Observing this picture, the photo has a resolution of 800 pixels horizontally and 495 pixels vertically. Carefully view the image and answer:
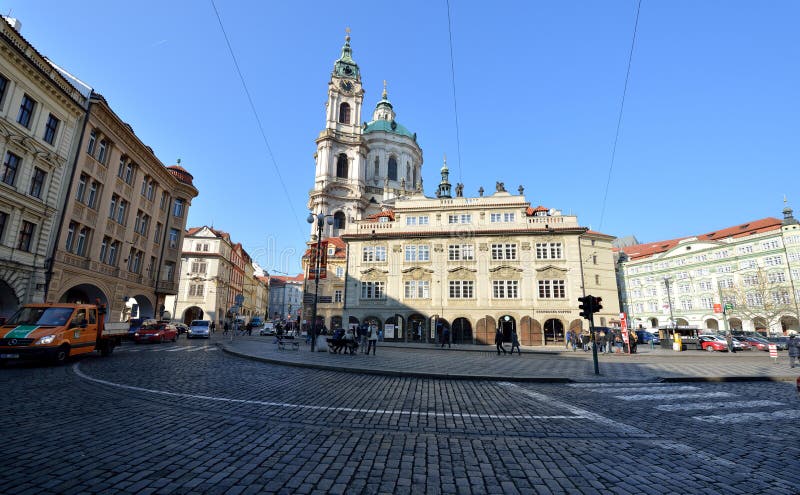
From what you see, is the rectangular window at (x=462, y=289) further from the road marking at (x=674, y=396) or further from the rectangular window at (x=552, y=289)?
the road marking at (x=674, y=396)

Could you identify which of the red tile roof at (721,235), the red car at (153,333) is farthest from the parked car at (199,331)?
the red tile roof at (721,235)

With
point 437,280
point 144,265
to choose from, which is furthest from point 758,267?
point 144,265

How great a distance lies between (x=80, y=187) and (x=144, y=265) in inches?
372

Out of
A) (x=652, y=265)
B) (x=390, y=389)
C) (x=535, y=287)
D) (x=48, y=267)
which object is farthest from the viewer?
(x=652, y=265)

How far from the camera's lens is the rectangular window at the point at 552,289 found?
34906 mm

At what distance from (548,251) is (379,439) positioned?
33929mm

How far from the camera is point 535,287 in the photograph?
3525cm

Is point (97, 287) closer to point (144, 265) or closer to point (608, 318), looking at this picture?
point (144, 265)

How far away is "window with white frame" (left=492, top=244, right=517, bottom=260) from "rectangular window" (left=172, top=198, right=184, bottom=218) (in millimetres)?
32058

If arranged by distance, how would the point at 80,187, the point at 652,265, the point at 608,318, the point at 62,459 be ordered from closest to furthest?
the point at 62,459 → the point at 80,187 → the point at 608,318 → the point at 652,265

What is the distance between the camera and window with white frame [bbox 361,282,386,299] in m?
38.1

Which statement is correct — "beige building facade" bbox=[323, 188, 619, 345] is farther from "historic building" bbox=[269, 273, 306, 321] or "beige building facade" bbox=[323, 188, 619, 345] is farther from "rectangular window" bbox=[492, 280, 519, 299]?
"historic building" bbox=[269, 273, 306, 321]

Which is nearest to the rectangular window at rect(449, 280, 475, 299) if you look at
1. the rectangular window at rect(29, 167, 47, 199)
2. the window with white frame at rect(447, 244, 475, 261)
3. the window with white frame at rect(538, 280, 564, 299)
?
the window with white frame at rect(447, 244, 475, 261)

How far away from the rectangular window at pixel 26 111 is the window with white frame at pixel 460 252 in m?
31.7
